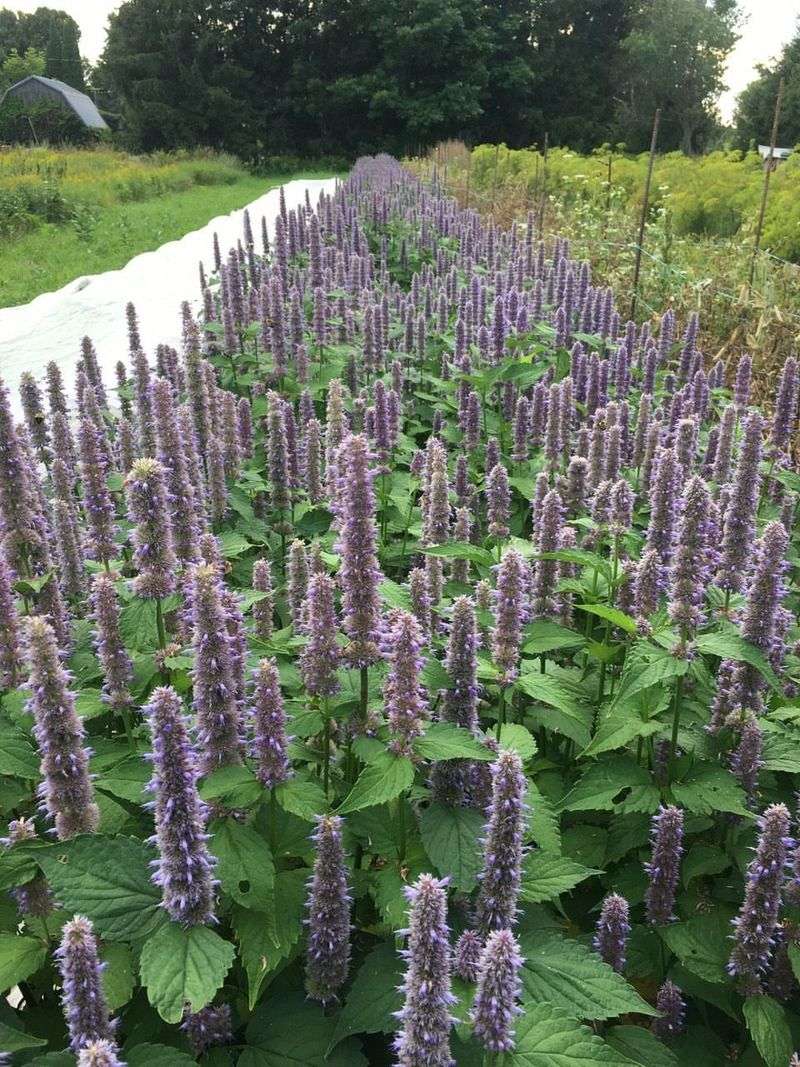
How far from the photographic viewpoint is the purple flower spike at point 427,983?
1520 mm

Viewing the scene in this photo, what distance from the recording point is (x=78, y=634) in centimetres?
312

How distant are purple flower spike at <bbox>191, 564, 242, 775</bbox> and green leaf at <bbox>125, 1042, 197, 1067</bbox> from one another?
0.61 m

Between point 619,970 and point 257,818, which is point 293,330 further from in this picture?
point 619,970

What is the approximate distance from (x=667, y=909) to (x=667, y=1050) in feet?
1.24

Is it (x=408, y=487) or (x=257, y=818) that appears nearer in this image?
(x=257, y=818)

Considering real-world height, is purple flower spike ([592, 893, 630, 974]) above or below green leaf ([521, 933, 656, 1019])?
below

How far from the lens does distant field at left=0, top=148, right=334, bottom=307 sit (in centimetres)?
1791

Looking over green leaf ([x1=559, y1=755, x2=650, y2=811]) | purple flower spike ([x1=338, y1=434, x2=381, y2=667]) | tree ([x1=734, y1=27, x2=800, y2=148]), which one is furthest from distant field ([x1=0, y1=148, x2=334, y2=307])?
tree ([x1=734, y1=27, x2=800, y2=148])

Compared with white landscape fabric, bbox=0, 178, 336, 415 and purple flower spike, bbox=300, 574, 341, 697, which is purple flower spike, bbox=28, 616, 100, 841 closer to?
purple flower spike, bbox=300, 574, 341, 697

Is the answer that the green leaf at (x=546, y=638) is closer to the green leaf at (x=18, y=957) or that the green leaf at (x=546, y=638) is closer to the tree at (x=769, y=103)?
the green leaf at (x=18, y=957)

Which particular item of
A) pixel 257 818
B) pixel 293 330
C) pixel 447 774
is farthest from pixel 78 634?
pixel 293 330

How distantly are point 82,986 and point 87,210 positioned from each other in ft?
87.6

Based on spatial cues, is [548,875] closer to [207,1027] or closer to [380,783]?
[380,783]

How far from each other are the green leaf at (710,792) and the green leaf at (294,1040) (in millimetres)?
1248
